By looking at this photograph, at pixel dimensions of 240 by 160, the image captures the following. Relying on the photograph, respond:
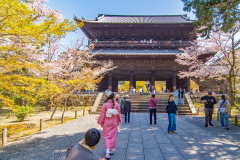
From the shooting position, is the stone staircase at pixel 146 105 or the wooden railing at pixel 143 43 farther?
the wooden railing at pixel 143 43

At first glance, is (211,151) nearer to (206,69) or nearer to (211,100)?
(211,100)

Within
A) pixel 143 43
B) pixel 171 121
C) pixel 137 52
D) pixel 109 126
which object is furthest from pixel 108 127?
pixel 143 43

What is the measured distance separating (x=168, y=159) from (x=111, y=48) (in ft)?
57.3

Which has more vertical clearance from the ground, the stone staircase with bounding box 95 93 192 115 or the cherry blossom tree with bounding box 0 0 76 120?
the cherry blossom tree with bounding box 0 0 76 120

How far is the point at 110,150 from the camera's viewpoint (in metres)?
4.12

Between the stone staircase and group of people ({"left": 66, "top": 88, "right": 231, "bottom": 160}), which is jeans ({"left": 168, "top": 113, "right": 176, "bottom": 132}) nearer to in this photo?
group of people ({"left": 66, "top": 88, "right": 231, "bottom": 160})

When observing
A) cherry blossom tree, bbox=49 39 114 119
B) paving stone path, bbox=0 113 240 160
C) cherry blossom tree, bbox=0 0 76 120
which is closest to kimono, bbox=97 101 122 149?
paving stone path, bbox=0 113 240 160

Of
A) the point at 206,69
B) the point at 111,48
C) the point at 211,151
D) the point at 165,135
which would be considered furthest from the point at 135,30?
the point at 211,151

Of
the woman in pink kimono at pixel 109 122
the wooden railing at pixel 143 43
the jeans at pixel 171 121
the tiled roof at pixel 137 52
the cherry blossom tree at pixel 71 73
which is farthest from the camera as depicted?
the wooden railing at pixel 143 43

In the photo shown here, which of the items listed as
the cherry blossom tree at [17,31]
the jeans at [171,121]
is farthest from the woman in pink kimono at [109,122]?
the cherry blossom tree at [17,31]

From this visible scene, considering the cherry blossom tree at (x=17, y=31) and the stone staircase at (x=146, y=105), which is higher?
the cherry blossom tree at (x=17, y=31)

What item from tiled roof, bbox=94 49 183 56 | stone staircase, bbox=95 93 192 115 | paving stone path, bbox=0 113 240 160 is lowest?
paving stone path, bbox=0 113 240 160

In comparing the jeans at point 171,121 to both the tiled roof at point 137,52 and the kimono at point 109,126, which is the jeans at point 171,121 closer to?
the kimono at point 109,126

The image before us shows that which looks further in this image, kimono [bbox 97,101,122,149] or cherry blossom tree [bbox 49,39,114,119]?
cherry blossom tree [bbox 49,39,114,119]
